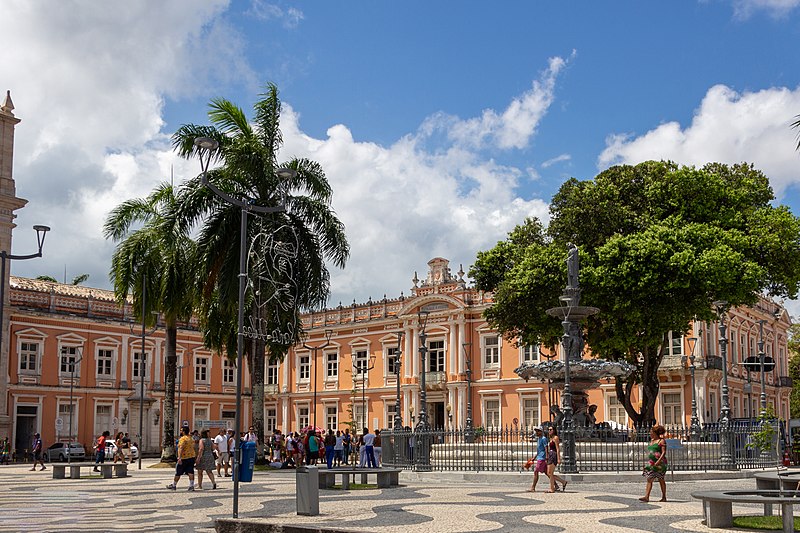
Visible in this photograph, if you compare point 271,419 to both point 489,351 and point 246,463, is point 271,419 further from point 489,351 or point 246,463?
point 246,463

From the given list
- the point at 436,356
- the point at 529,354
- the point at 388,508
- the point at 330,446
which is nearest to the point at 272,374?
the point at 436,356

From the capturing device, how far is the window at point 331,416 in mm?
57219

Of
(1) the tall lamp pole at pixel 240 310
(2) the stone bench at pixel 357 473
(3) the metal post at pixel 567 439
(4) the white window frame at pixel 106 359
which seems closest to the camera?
(1) the tall lamp pole at pixel 240 310

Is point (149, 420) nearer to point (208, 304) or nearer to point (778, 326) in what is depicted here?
point (208, 304)

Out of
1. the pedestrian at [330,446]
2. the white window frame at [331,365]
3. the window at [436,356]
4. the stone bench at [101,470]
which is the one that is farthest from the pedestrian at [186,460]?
the white window frame at [331,365]

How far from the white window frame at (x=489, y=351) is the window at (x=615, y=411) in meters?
6.94

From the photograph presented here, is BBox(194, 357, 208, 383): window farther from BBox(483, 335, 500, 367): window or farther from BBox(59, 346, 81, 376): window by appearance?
BBox(483, 335, 500, 367): window

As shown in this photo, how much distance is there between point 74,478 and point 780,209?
25215mm

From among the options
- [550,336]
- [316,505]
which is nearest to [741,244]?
[550,336]

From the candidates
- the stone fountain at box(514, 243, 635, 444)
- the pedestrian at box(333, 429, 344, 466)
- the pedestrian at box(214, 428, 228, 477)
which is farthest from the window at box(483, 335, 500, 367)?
the pedestrian at box(214, 428, 228, 477)

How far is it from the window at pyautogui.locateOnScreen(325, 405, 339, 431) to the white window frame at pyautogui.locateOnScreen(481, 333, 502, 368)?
1111cm

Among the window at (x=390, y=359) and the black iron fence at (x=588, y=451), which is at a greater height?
the window at (x=390, y=359)

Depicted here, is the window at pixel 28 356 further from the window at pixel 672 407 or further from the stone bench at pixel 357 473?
the window at pixel 672 407

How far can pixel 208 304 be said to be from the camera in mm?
31016
